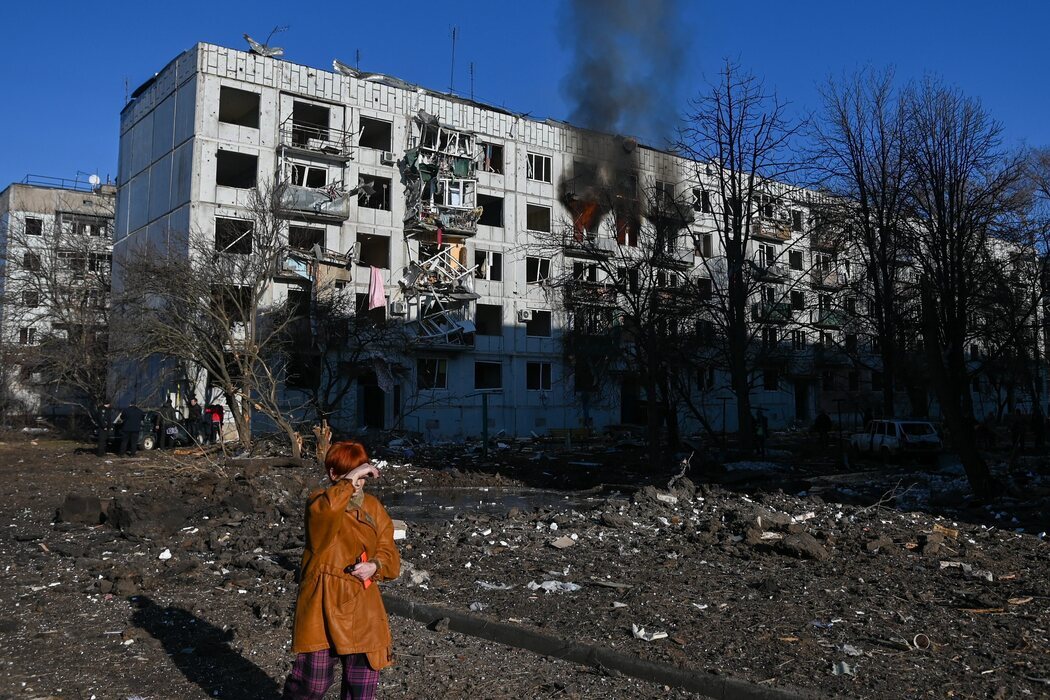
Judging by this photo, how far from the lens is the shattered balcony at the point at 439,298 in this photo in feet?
126

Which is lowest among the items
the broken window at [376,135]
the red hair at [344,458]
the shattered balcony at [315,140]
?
the red hair at [344,458]

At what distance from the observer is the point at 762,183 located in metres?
22.9

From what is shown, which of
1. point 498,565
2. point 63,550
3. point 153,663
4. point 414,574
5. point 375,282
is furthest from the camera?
point 375,282

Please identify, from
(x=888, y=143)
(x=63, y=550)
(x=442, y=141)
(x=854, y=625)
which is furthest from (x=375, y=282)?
(x=854, y=625)

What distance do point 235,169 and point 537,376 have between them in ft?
55.4

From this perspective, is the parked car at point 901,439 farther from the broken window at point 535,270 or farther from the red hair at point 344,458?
the red hair at point 344,458

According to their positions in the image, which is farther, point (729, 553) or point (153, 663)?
point (729, 553)

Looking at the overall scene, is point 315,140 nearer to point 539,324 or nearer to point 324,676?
point 539,324

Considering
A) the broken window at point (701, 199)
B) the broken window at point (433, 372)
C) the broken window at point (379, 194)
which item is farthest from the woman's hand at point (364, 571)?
the broken window at point (379, 194)

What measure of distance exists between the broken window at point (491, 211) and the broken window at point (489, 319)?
4.03 m

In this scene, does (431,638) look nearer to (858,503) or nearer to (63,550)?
(63,550)

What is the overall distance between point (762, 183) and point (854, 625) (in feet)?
60.7

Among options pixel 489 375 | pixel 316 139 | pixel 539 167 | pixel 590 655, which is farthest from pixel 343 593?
pixel 539 167

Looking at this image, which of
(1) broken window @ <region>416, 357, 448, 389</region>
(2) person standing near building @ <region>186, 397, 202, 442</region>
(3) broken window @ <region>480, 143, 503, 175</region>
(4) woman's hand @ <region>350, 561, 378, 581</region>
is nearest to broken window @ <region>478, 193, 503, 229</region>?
(3) broken window @ <region>480, 143, 503, 175</region>
